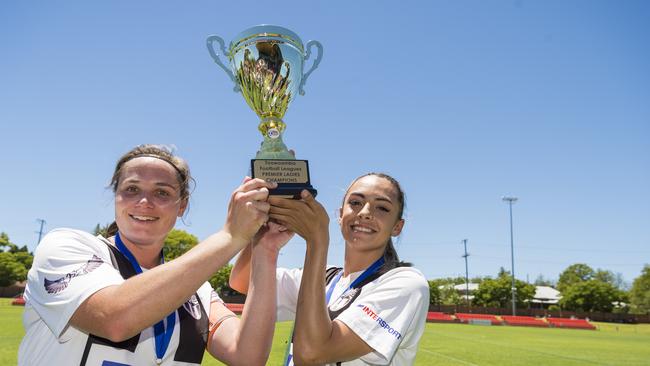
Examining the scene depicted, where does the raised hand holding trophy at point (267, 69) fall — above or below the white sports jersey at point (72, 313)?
above

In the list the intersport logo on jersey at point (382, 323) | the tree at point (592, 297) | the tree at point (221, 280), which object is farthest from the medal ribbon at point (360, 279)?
the tree at point (592, 297)

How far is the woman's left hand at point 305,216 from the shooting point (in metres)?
2.21

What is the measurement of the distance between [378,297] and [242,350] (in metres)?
0.76

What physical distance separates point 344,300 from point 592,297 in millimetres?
74839

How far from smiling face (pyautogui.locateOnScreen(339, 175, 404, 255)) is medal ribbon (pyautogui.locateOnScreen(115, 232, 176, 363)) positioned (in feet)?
3.91

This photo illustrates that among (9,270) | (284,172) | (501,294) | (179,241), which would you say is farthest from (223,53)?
(501,294)

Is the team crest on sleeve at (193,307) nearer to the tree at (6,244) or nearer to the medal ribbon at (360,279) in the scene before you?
the medal ribbon at (360,279)

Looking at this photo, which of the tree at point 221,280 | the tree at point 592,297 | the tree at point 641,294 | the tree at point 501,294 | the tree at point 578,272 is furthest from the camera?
the tree at point 578,272

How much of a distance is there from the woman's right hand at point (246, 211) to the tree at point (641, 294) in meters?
83.9

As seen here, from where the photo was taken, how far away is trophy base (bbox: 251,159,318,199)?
2396 mm

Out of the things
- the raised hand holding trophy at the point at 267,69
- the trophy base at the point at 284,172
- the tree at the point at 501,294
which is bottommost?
the tree at the point at 501,294

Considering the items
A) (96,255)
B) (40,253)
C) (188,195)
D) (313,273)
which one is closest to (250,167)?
(188,195)

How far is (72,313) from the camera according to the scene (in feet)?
5.91

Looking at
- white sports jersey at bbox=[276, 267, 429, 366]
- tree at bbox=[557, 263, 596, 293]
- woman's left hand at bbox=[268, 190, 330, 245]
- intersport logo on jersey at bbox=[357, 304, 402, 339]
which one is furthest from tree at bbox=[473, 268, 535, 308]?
woman's left hand at bbox=[268, 190, 330, 245]
